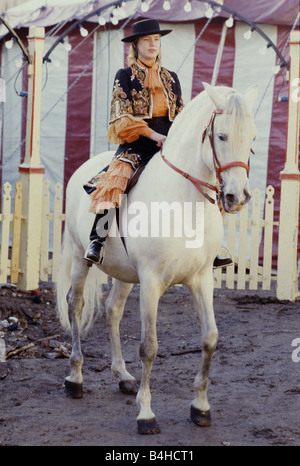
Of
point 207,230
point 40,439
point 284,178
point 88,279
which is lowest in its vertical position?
point 40,439

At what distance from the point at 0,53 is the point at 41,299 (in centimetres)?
559

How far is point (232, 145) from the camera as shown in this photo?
13.4 ft

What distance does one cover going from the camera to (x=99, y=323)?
7695 mm

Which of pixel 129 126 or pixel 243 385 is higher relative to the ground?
pixel 129 126

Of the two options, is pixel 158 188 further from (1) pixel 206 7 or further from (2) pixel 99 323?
(1) pixel 206 7

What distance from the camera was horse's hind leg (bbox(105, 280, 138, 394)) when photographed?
218 inches

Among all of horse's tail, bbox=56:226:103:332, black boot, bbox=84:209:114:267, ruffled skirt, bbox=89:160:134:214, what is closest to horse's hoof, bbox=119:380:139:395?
horse's tail, bbox=56:226:103:332

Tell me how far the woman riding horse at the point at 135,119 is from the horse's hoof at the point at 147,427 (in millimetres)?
1215

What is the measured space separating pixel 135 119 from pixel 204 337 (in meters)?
1.59

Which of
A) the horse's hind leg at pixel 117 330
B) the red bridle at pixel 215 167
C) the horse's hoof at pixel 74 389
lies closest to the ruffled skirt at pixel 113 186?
the red bridle at pixel 215 167

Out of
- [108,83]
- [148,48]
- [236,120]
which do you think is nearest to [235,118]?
[236,120]

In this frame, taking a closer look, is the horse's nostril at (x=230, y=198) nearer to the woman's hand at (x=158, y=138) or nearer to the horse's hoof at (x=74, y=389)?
the woman's hand at (x=158, y=138)

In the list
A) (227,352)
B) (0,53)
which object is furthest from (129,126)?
(0,53)

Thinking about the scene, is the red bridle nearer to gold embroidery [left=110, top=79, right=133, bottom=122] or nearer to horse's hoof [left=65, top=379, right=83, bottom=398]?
gold embroidery [left=110, top=79, right=133, bottom=122]
